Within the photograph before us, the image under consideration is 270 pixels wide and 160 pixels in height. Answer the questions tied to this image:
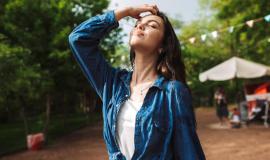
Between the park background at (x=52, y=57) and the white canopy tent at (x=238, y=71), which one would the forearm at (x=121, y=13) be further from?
the white canopy tent at (x=238, y=71)

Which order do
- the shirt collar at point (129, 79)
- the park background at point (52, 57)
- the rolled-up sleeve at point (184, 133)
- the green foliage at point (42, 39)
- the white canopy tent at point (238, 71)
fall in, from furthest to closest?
the white canopy tent at point (238, 71)
the green foliage at point (42, 39)
the park background at point (52, 57)
the shirt collar at point (129, 79)
the rolled-up sleeve at point (184, 133)

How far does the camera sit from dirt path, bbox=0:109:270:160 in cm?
908

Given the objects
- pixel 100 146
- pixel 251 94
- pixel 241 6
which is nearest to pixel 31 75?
pixel 100 146

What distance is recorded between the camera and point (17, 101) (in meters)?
12.6

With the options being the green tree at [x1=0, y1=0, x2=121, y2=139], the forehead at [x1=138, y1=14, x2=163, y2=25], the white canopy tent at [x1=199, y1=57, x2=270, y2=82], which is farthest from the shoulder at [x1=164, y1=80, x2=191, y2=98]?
the white canopy tent at [x1=199, y1=57, x2=270, y2=82]

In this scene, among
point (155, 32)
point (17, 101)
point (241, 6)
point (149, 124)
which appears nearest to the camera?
point (149, 124)

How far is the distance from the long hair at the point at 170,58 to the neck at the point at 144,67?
27 mm

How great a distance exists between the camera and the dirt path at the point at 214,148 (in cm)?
908

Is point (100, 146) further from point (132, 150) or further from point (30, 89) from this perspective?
point (132, 150)

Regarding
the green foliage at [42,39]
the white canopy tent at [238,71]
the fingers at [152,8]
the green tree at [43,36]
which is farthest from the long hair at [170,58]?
the white canopy tent at [238,71]

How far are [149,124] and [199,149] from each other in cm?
23

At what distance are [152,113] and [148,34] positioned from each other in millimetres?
375

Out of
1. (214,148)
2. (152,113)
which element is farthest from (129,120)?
(214,148)

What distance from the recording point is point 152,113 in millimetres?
1820
